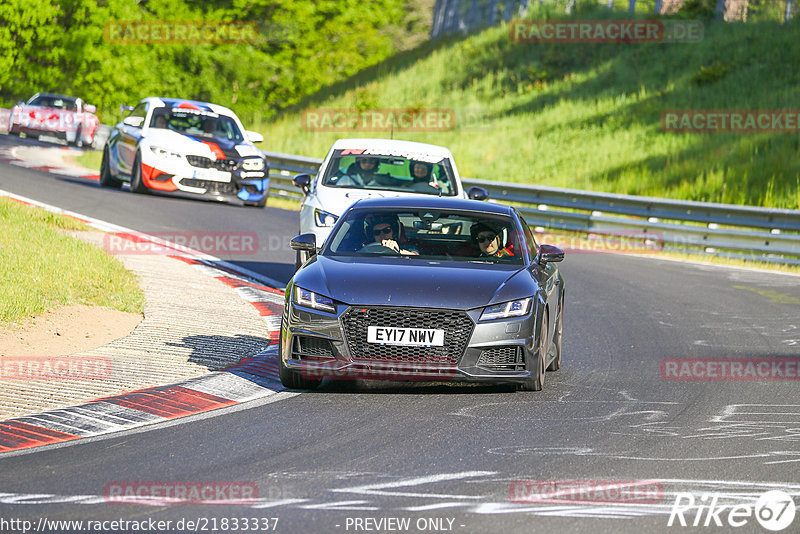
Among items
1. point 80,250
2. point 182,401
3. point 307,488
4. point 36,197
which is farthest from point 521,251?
point 36,197

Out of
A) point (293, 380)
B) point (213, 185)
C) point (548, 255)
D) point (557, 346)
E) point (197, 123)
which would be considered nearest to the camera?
point (293, 380)

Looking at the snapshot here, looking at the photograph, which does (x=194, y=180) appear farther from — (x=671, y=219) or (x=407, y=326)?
(x=407, y=326)

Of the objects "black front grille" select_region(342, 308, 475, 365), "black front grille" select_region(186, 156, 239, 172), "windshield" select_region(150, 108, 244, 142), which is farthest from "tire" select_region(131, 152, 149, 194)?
"black front grille" select_region(342, 308, 475, 365)

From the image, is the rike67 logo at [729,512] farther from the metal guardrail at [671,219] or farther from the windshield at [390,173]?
the metal guardrail at [671,219]

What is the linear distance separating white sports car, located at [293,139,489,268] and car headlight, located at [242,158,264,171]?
324 inches

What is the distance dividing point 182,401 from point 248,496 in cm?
260

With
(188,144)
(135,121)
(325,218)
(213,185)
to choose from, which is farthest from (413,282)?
(135,121)

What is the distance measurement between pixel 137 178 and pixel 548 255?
14925 mm

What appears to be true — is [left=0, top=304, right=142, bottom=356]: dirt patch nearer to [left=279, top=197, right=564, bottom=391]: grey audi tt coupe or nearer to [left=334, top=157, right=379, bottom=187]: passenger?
[left=279, top=197, right=564, bottom=391]: grey audi tt coupe

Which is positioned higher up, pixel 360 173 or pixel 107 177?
pixel 360 173

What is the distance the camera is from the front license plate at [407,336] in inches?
344

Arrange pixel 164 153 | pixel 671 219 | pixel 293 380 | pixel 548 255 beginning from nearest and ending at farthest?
pixel 293 380 → pixel 548 255 → pixel 164 153 → pixel 671 219

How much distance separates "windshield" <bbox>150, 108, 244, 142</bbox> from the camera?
23.4 m

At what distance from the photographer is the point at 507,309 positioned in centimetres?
899
